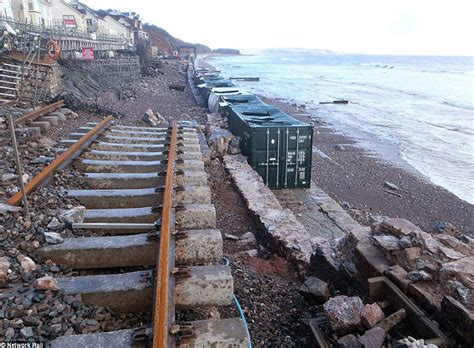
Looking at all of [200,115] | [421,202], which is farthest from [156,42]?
[421,202]

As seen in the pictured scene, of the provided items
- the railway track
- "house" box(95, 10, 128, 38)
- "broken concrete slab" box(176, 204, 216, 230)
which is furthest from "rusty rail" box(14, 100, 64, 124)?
"house" box(95, 10, 128, 38)

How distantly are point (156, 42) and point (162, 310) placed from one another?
447ft

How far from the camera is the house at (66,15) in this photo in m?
61.3

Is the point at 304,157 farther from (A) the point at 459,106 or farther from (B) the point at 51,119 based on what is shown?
(A) the point at 459,106

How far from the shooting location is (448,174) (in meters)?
18.9

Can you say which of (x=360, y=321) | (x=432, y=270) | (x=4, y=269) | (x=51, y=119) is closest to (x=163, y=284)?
(x=4, y=269)

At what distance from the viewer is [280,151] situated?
453 inches

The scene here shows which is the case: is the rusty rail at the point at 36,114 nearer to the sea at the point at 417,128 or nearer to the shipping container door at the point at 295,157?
the shipping container door at the point at 295,157

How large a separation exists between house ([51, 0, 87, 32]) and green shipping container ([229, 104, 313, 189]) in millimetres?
58819

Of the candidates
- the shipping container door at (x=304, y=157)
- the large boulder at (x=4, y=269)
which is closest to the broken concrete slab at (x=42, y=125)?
the large boulder at (x=4, y=269)

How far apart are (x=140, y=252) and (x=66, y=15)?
72.3 meters

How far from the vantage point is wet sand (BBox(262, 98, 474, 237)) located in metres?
13.2

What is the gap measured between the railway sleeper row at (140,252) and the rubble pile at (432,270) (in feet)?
5.64

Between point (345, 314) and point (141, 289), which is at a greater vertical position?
point (141, 289)
